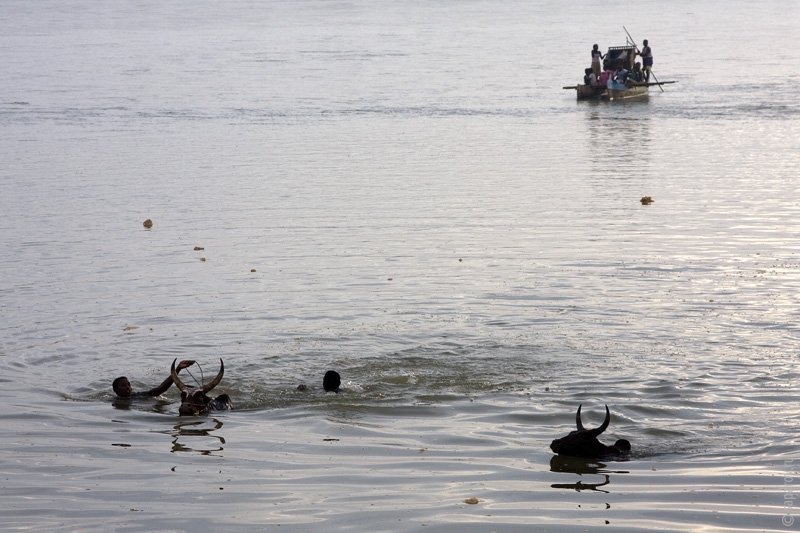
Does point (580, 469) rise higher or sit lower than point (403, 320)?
lower

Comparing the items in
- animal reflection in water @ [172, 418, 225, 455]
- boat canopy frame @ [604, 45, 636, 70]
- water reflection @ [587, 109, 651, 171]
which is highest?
boat canopy frame @ [604, 45, 636, 70]

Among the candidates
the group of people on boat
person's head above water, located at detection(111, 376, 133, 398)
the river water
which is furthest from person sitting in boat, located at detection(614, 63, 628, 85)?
person's head above water, located at detection(111, 376, 133, 398)

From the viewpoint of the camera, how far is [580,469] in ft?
25.4

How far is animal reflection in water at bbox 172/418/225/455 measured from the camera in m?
8.38

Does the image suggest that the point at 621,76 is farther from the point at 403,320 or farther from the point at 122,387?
the point at 122,387

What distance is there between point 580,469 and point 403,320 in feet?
15.6

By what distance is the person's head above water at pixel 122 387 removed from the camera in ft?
31.5

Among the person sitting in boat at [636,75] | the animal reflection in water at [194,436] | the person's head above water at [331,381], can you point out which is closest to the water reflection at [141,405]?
the animal reflection in water at [194,436]

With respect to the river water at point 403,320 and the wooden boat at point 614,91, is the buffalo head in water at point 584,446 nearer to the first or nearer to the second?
the river water at point 403,320

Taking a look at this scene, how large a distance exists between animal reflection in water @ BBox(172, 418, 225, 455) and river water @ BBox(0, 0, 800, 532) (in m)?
0.04

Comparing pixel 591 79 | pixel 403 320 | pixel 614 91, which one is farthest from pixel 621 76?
pixel 403 320

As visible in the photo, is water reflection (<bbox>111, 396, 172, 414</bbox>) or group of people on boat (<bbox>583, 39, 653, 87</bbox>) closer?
water reflection (<bbox>111, 396, 172, 414</bbox>)

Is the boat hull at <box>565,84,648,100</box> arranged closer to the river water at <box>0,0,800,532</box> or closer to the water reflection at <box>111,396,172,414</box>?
the river water at <box>0,0,800,532</box>

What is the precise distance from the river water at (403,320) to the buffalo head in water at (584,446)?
0.10 m
